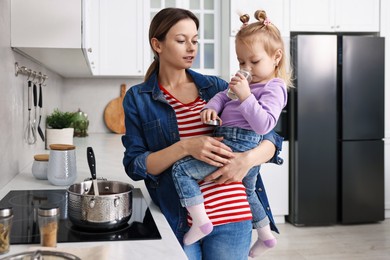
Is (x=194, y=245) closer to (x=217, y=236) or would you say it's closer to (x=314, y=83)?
(x=217, y=236)

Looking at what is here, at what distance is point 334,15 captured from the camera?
4.28 metres

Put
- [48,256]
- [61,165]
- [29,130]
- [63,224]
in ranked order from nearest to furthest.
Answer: [48,256]
[63,224]
[61,165]
[29,130]

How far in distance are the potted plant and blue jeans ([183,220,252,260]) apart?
1.55 m

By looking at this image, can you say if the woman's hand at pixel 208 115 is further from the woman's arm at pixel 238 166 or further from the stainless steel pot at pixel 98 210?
the stainless steel pot at pixel 98 210

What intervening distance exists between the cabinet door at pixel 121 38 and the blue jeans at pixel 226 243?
292 centimetres

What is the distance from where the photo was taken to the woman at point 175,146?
4.39 ft

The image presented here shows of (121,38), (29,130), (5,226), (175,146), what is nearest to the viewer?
(5,226)

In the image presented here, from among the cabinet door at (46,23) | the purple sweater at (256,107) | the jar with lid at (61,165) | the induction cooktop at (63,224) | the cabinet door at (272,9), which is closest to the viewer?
the induction cooktop at (63,224)

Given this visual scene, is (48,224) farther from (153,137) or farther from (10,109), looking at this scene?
(10,109)

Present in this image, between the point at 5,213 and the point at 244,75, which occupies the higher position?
the point at 244,75

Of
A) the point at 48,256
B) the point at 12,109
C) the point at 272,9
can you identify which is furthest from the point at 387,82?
the point at 48,256

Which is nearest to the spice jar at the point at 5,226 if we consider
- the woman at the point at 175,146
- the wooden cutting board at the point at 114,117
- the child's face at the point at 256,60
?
the woman at the point at 175,146

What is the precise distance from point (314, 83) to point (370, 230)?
140 centimetres

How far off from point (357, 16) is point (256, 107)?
345 cm
